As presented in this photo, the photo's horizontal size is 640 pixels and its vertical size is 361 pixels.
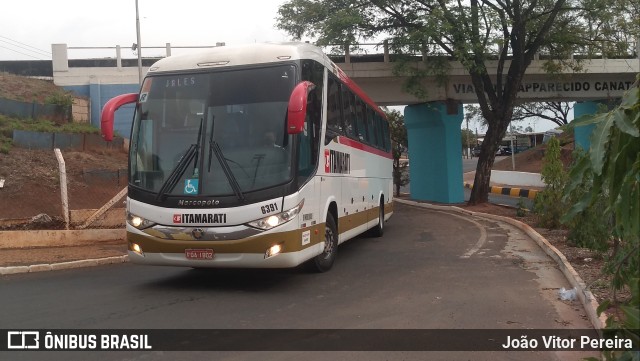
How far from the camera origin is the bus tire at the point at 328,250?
8.79 meters

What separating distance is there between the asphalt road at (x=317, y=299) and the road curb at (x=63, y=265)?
0.21 m

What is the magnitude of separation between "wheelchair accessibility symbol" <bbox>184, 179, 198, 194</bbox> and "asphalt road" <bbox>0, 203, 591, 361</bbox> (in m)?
1.37

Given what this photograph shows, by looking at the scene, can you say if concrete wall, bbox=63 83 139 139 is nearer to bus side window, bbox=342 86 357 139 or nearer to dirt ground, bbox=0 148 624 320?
dirt ground, bbox=0 148 624 320

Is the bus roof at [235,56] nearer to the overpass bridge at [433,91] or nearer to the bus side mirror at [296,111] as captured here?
the bus side mirror at [296,111]

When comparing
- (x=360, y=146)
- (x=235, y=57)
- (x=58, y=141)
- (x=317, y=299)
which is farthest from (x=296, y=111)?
(x=58, y=141)

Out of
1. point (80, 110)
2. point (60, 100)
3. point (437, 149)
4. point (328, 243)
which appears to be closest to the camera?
point (328, 243)

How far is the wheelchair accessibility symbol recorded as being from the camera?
7.25m

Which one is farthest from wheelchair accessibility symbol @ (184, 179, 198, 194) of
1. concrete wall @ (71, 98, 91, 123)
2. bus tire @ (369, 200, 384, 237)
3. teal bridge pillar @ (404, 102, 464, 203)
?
concrete wall @ (71, 98, 91, 123)

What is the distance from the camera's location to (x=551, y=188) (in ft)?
43.9

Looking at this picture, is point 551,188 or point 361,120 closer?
point 361,120

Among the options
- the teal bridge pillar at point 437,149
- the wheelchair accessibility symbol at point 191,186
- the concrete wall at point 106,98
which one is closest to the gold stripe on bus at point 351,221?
the wheelchair accessibility symbol at point 191,186

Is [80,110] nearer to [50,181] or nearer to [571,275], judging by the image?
[50,181]

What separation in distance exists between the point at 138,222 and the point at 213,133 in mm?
1542

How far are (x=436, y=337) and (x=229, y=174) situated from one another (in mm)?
3287
